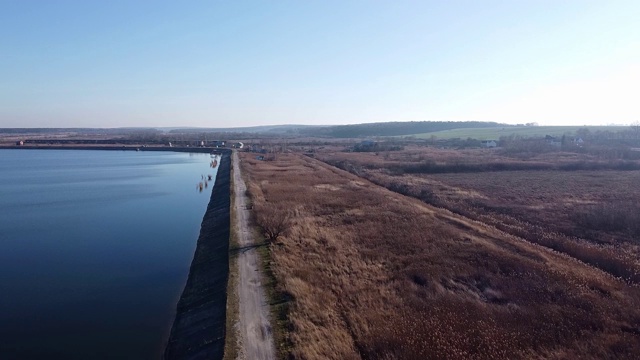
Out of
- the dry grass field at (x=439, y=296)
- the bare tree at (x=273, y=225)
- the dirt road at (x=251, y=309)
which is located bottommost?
the dry grass field at (x=439, y=296)

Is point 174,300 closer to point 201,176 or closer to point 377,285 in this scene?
point 377,285

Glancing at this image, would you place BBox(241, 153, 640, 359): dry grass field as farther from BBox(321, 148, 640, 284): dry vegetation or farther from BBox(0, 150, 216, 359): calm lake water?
BBox(0, 150, 216, 359): calm lake water

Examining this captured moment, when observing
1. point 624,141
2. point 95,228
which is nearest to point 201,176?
point 95,228

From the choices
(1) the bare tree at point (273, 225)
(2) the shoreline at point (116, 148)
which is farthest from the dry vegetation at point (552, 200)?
(2) the shoreline at point (116, 148)

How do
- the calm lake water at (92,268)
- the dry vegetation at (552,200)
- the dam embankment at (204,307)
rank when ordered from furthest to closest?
the dry vegetation at (552,200), the calm lake water at (92,268), the dam embankment at (204,307)

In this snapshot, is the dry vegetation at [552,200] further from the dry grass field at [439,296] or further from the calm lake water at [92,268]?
the calm lake water at [92,268]

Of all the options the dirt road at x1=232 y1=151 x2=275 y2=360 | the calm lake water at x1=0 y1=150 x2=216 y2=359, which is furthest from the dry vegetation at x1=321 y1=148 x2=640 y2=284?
the calm lake water at x1=0 y1=150 x2=216 y2=359
